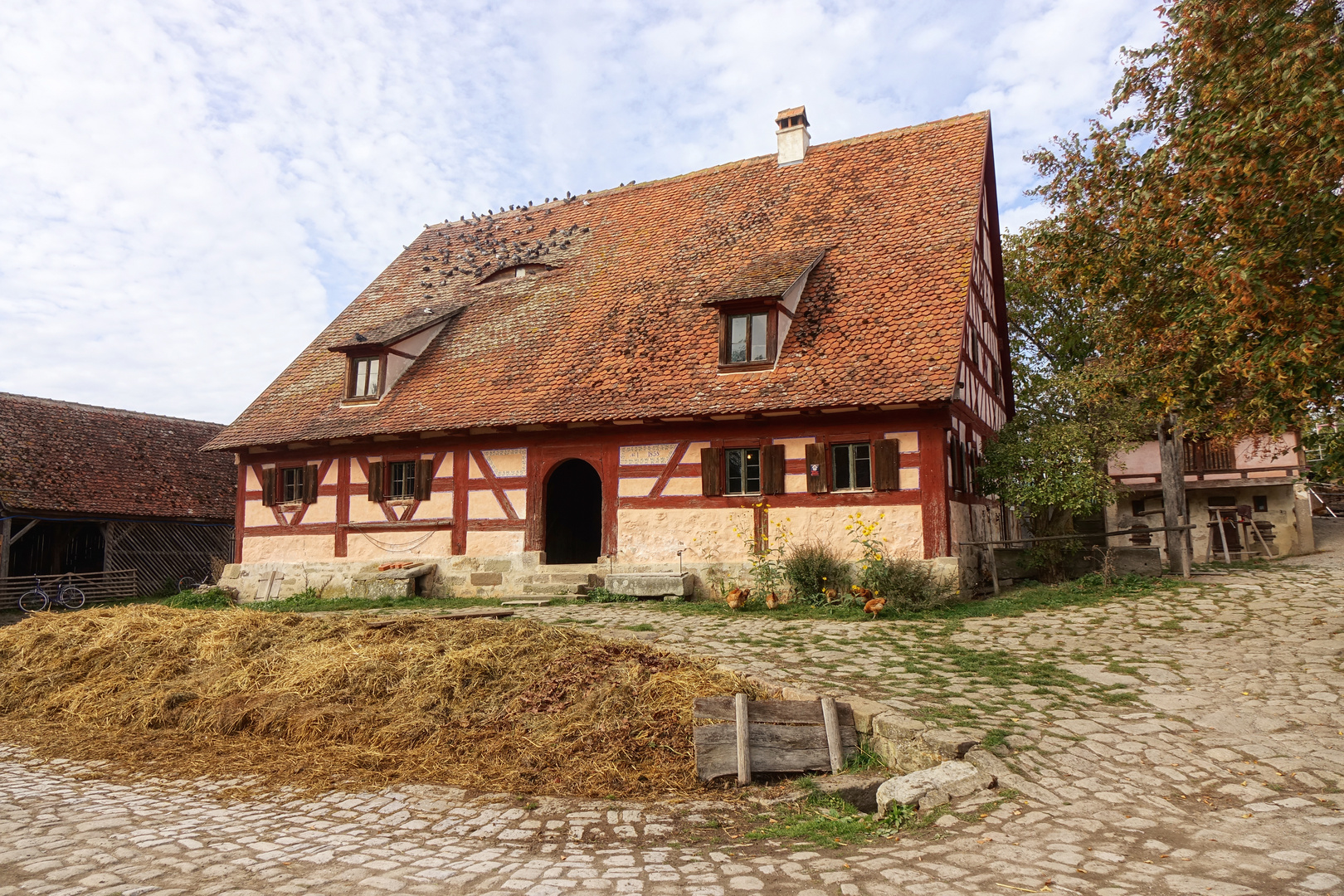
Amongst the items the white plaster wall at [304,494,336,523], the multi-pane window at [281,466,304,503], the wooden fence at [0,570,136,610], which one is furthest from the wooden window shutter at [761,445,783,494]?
the wooden fence at [0,570,136,610]

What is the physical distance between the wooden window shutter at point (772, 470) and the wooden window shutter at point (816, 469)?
1.57 ft

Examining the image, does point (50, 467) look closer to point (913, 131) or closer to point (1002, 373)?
point (913, 131)

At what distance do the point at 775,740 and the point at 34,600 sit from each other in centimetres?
2217

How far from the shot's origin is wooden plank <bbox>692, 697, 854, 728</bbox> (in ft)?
20.6

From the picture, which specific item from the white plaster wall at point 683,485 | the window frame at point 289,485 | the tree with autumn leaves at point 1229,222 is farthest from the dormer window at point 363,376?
the tree with autumn leaves at point 1229,222

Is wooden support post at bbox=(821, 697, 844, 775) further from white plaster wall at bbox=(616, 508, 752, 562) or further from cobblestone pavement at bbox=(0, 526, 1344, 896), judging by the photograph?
white plaster wall at bbox=(616, 508, 752, 562)

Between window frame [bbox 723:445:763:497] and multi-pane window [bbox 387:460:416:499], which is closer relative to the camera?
window frame [bbox 723:445:763:497]

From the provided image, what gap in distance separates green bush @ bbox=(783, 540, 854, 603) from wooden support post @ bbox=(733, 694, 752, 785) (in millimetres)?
6971

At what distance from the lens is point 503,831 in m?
5.08

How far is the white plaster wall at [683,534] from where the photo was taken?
14.5 metres

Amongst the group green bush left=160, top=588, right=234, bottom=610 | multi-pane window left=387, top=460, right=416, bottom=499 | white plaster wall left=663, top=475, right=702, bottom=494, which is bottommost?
green bush left=160, top=588, right=234, bottom=610

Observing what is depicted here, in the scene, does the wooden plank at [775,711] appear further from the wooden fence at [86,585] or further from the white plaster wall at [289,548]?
the wooden fence at [86,585]

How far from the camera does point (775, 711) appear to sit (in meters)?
6.36

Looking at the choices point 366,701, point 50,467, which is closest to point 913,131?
point 366,701
